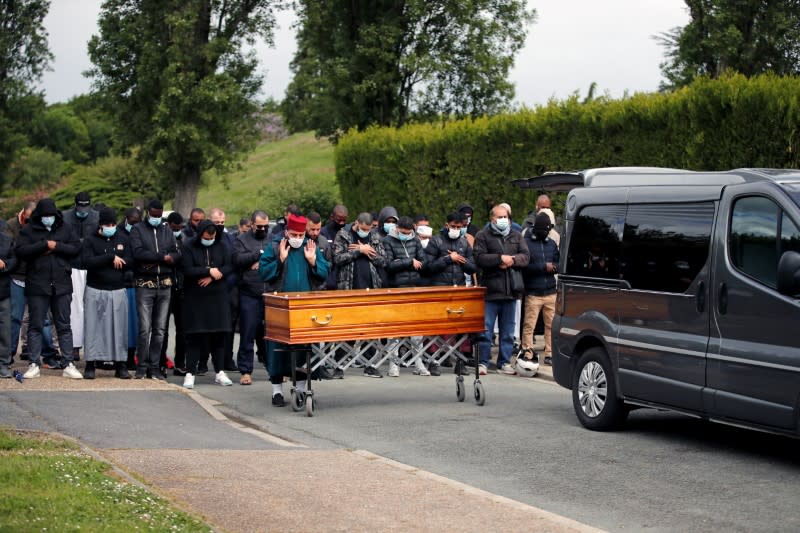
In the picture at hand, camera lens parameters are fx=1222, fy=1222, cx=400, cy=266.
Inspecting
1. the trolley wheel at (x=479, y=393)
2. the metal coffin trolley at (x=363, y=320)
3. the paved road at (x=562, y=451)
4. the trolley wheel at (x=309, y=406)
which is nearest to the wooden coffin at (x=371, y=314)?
the metal coffin trolley at (x=363, y=320)

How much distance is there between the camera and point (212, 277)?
52.8 feet

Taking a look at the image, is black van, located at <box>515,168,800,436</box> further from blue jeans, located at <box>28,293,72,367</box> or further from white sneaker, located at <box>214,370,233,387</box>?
blue jeans, located at <box>28,293,72,367</box>

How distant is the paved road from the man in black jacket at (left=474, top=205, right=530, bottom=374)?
62.9 inches

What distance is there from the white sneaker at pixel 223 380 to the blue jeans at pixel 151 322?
2.81ft

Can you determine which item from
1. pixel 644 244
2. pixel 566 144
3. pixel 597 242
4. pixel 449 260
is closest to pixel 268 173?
pixel 566 144

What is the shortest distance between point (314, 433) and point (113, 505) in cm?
461

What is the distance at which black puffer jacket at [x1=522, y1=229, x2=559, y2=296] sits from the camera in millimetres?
17484

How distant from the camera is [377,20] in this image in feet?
147

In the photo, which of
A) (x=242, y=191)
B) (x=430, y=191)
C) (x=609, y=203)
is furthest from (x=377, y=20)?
(x=609, y=203)

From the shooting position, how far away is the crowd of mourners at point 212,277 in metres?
15.7

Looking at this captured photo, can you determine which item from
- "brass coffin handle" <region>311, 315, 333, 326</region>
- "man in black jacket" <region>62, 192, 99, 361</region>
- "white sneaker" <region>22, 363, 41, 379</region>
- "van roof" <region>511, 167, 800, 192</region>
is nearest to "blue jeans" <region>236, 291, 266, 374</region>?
"man in black jacket" <region>62, 192, 99, 361</region>

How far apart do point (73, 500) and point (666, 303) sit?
5883 mm

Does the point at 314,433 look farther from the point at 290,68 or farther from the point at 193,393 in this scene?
the point at 290,68

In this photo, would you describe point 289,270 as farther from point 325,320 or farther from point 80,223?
point 80,223
